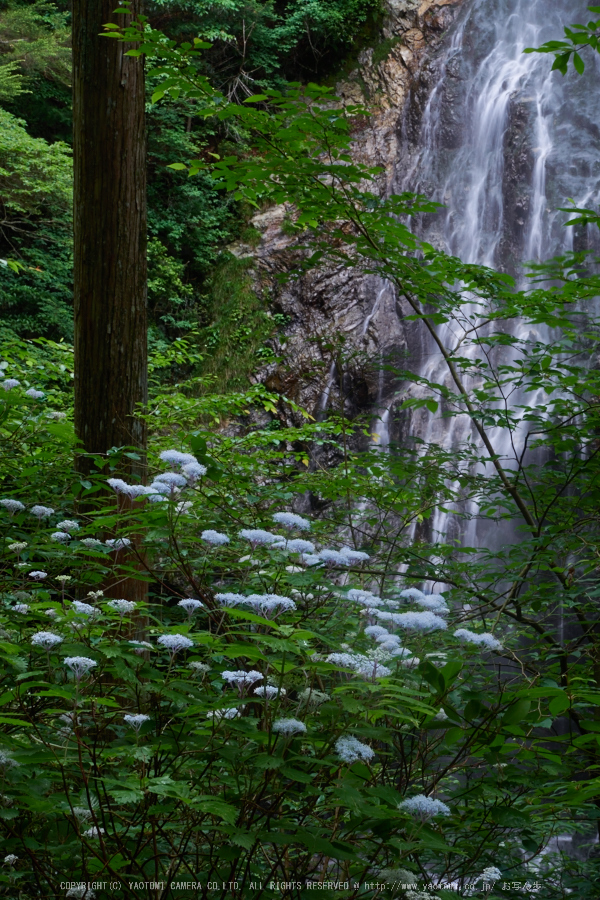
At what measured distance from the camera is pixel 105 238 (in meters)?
2.96

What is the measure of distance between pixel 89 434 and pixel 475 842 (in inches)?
86.4

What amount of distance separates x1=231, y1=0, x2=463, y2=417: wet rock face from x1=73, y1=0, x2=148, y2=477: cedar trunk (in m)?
7.55

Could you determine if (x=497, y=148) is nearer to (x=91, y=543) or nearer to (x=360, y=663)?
(x=91, y=543)

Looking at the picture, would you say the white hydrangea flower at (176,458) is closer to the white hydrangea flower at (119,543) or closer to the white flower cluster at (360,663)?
the white hydrangea flower at (119,543)

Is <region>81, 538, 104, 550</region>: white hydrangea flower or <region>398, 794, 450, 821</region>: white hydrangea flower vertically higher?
<region>81, 538, 104, 550</region>: white hydrangea flower

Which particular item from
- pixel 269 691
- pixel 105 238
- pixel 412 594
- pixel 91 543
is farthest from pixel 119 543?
pixel 105 238

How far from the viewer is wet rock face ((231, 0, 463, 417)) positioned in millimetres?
11664

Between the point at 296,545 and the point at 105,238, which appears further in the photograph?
the point at 105,238

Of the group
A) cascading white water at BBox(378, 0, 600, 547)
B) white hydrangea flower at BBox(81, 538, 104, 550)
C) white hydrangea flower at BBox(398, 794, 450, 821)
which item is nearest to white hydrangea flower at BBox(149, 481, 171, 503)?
white hydrangea flower at BBox(81, 538, 104, 550)

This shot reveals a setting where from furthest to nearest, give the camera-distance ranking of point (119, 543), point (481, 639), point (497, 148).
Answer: point (497, 148)
point (119, 543)
point (481, 639)

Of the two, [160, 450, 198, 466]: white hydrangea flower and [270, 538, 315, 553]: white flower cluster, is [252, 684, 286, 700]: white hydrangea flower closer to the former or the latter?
[270, 538, 315, 553]: white flower cluster

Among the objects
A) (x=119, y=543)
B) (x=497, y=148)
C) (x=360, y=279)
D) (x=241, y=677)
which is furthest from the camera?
(x=497, y=148)

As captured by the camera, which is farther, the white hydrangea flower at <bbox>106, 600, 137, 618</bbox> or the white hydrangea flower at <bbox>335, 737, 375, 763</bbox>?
the white hydrangea flower at <bbox>106, 600, 137, 618</bbox>

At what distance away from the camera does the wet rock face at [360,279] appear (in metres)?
11.7
